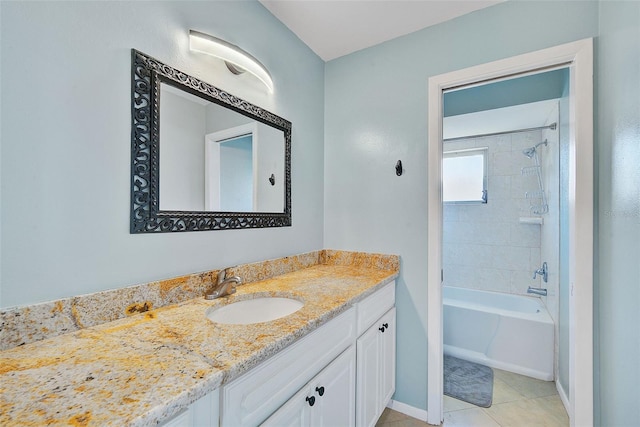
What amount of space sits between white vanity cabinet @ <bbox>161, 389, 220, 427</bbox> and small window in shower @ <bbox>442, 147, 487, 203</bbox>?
3294 mm

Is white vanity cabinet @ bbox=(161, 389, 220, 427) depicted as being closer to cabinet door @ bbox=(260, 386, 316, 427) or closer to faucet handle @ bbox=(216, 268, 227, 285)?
cabinet door @ bbox=(260, 386, 316, 427)

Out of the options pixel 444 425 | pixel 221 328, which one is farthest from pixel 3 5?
pixel 444 425

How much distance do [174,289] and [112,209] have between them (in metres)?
0.38

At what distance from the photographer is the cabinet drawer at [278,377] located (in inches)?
27.9

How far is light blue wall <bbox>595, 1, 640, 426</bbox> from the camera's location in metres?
0.96

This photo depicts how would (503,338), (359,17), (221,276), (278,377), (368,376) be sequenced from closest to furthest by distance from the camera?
1. (278,377)
2. (221,276)
3. (368,376)
4. (359,17)
5. (503,338)

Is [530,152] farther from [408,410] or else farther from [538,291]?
[408,410]

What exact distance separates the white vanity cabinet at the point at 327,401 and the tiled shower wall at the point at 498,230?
2556 millimetres

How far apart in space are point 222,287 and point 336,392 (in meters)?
0.64

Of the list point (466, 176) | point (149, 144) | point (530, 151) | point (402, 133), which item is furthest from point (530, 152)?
point (149, 144)

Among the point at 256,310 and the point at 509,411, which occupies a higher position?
the point at 256,310

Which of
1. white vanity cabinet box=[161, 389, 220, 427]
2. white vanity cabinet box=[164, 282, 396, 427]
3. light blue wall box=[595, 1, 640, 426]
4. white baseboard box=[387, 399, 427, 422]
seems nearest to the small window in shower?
light blue wall box=[595, 1, 640, 426]

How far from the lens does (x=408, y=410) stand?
1.74m

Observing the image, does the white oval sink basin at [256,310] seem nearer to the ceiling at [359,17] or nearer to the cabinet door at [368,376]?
the cabinet door at [368,376]
